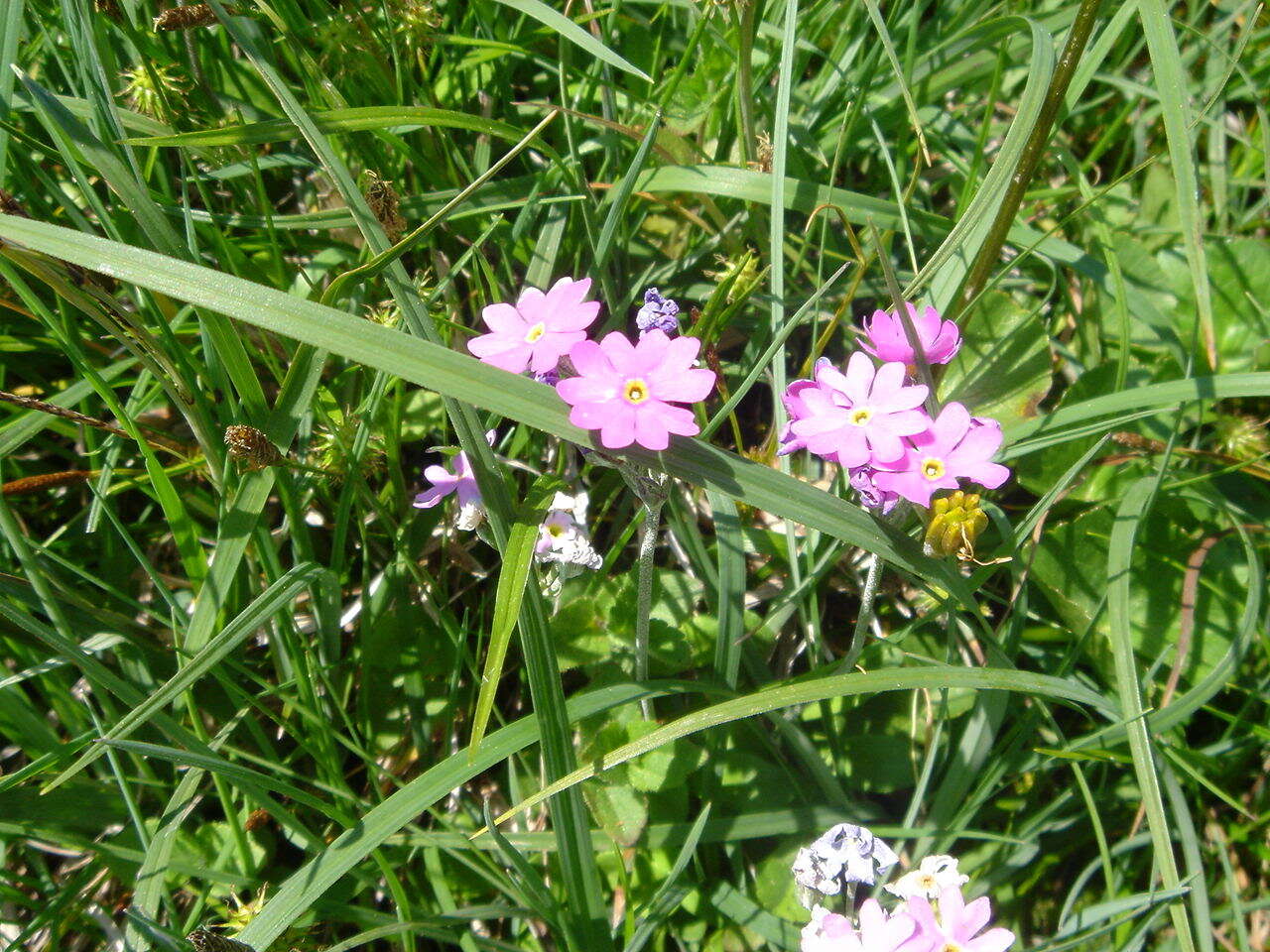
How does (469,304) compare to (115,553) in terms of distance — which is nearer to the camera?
(115,553)

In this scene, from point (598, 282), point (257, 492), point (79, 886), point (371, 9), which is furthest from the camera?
point (371, 9)

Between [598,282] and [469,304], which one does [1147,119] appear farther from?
[469,304]

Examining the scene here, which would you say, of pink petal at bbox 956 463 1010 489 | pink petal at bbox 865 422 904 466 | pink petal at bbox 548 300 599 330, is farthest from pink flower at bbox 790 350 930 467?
pink petal at bbox 548 300 599 330

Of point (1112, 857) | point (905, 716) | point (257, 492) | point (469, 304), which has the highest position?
point (469, 304)

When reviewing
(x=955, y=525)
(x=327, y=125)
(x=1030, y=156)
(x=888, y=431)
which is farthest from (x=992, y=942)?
(x=327, y=125)

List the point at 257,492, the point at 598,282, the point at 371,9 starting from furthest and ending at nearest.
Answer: the point at 371,9 < the point at 598,282 < the point at 257,492

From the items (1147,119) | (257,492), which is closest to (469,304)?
(257,492)

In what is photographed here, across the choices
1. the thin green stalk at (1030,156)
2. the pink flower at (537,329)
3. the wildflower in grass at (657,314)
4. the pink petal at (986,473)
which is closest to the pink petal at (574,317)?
the pink flower at (537,329)

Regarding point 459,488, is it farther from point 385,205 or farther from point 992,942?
point 992,942
